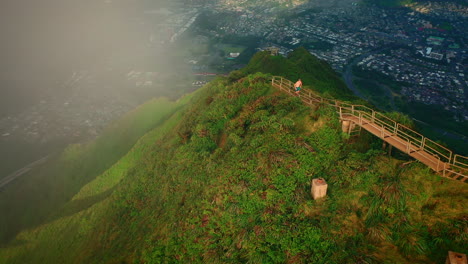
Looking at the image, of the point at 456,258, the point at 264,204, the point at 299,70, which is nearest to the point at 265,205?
the point at 264,204

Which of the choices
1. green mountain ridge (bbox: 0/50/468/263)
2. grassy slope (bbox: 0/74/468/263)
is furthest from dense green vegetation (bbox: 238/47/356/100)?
grassy slope (bbox: 0/74/468/263)

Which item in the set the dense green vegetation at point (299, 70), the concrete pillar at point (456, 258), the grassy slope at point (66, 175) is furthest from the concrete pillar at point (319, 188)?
the grassy slope at point (66, 175)

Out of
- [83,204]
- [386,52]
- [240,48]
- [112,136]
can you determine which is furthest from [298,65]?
[240,48]

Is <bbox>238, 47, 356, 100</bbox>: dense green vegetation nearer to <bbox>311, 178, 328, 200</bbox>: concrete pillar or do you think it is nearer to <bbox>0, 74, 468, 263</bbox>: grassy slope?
<bbox>0, 74, 468, 263</bbox>: grassy slope

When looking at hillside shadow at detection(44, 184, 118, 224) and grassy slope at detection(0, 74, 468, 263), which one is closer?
grassy slope at detection(0, 74, 468, 263)

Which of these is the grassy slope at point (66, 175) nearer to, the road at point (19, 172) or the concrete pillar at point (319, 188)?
the road at point (19, 172)

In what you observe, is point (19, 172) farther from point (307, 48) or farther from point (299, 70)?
point (307, 48)
